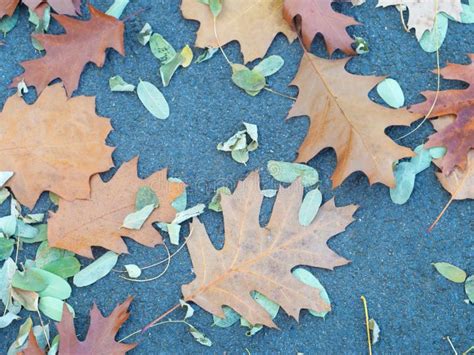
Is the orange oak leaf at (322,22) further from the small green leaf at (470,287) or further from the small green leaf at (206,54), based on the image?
the small green leaf at (470,287)

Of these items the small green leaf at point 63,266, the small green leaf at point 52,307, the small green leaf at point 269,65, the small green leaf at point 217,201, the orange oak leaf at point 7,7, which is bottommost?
the small green leaf at point 52,307

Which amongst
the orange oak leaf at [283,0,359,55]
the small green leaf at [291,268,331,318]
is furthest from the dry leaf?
the small green leaf at [291,268,331,318]

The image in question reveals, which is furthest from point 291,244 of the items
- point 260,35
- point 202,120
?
point 260,35

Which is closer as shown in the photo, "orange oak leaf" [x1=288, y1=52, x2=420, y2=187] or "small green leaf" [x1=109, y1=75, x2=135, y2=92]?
"orange oak leaf" [x1=288, y1=52, x2=420, y2=187]

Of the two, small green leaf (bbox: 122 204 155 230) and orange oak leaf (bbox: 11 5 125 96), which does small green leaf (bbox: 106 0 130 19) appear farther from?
small green leaf (bbox: 122 204 155 230)

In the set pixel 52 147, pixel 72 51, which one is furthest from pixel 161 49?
pixel 52 147

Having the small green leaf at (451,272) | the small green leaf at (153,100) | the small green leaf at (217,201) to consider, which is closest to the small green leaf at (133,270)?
the small green leaf at (217,201)

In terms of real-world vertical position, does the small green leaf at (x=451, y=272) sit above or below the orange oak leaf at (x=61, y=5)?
below
